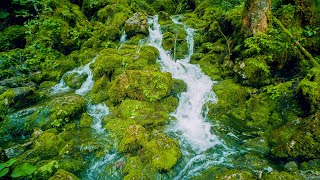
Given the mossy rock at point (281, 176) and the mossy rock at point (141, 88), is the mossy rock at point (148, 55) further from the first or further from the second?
the mossy rock at point (281, 176)

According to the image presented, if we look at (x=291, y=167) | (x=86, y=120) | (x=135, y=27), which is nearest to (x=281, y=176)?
(x=291, y=167)

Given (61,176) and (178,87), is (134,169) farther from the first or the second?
(178,87)

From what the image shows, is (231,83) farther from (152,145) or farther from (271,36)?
(152,145)

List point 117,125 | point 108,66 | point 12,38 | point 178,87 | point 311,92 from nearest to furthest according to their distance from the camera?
1. point 311,92
2. point 117,125
3. point 178,87
4. point 108,66
5. point 12,38

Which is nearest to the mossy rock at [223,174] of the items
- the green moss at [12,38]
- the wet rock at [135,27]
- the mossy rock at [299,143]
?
the mossy rock at [299,143]

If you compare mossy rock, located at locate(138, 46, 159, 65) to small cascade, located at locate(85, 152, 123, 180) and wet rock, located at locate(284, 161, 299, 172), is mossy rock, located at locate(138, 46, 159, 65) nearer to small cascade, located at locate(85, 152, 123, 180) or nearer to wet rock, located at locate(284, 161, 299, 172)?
small cascade, located at locate(85, 152, 123, 180)
